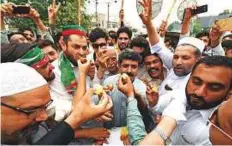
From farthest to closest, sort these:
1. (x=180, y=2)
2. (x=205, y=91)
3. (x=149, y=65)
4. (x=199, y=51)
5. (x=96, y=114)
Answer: (x=180, y=2) < (x=149, y=65) < (x=199, y=51) < (x=205, y=91) < (x=96, y=114)

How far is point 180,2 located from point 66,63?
3392mm

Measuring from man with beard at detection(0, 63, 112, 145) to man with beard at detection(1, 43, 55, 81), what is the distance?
0.53 meters

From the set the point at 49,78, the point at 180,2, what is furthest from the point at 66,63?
the point at 180,2

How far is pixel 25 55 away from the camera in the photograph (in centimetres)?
209

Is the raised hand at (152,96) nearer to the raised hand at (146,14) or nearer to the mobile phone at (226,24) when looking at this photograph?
the mobile phone at (226,24)

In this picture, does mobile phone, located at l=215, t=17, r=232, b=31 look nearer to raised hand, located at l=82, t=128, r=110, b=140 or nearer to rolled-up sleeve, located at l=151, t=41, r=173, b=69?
rolled-up sleeve, located at l=151, t=41, r=173, b=69

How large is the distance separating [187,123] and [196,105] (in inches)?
4.8

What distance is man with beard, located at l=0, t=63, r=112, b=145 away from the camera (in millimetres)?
1412

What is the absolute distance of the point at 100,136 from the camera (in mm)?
2336

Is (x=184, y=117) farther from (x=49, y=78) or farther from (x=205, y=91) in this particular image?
(x=49, y=78)

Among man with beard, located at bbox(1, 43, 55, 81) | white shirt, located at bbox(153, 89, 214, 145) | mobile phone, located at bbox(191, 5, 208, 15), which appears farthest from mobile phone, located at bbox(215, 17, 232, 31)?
man with beard, located at bbox(1, 43, 55, 81)

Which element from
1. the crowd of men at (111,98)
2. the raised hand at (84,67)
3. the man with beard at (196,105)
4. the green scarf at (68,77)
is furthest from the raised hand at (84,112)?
the green scarf at (68,77)

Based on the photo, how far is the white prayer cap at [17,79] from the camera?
141cm

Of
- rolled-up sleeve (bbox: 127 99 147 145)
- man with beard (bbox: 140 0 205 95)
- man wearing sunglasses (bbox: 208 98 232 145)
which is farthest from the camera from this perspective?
man with beard (bbox: 140 0 205 95)
